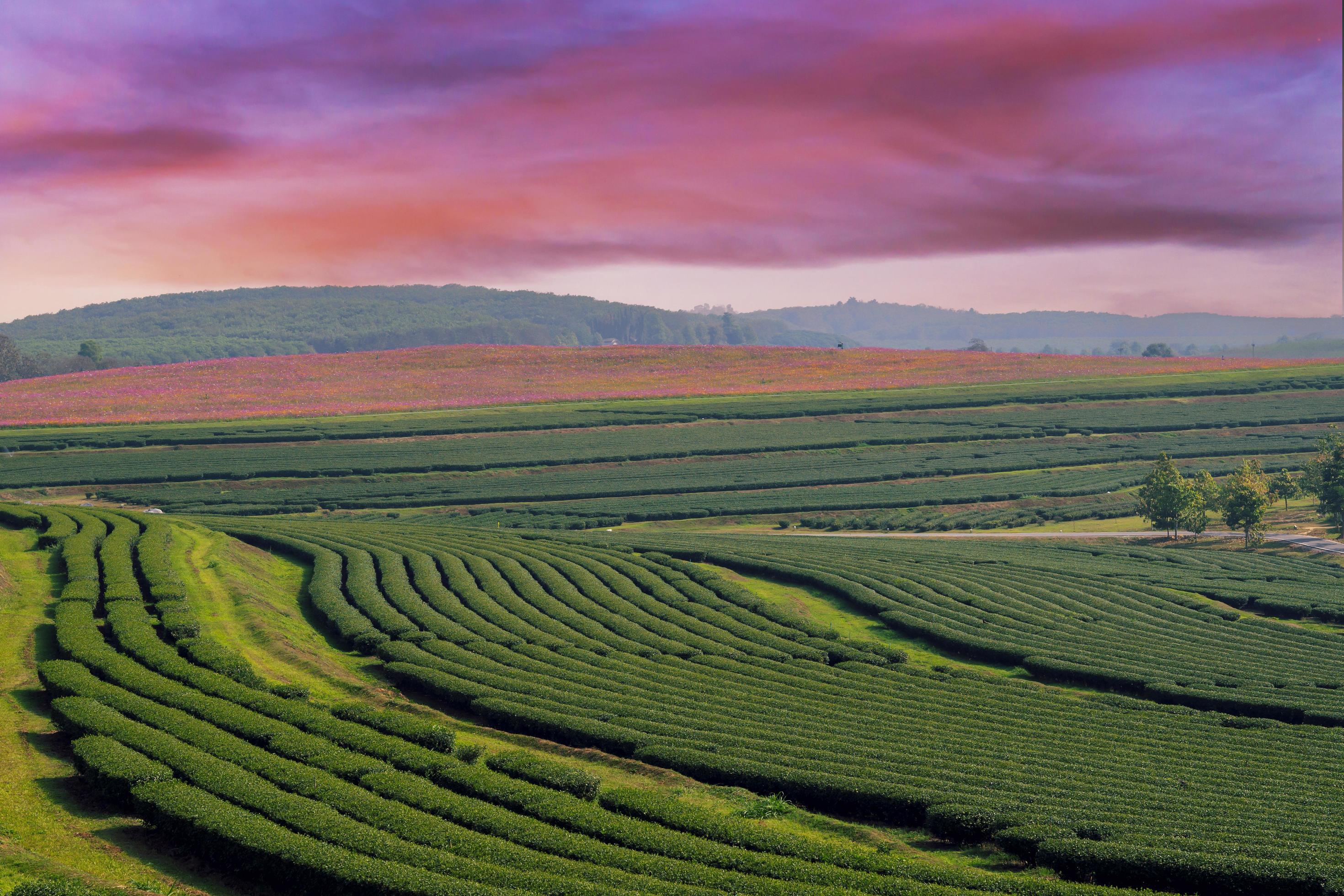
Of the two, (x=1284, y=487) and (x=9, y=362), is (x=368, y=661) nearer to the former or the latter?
(x=1284, y=487)

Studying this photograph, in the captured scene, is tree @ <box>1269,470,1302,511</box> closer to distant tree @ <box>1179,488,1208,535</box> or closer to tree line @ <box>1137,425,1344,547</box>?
tree line @ <box>1137,425,1344,547</box>

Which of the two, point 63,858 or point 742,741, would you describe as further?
point 742,741

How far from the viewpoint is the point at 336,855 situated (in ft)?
62.1

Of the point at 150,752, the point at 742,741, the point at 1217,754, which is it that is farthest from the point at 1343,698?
the point at 150,752

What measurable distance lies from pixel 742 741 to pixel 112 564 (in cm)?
2973

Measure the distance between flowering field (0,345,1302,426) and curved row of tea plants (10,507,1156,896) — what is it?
9725 centimetres

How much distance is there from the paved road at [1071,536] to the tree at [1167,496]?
1.58 meters

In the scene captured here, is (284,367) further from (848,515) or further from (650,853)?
(650,853)

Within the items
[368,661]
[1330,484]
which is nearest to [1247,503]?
[1330,484]

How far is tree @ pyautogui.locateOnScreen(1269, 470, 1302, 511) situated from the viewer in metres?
83.7

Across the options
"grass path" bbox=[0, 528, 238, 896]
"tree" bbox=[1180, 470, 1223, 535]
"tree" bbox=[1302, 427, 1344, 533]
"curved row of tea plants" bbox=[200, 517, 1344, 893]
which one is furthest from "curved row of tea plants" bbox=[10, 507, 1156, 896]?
"tree" bbox=[1302, 427, 1344, 533]

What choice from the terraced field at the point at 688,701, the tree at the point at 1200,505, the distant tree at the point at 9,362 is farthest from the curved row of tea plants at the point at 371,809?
the distant tree at the point at 9,362

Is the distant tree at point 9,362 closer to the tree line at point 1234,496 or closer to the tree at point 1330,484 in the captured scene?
the tree line at point 1234,496

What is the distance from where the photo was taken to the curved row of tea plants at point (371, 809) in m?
18.8
